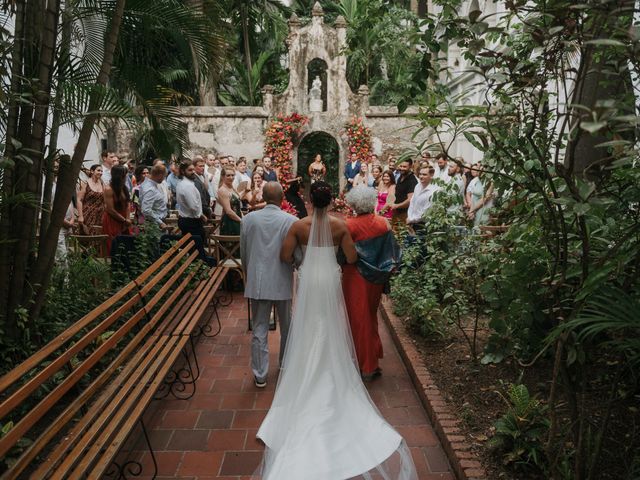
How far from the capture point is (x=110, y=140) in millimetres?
19531

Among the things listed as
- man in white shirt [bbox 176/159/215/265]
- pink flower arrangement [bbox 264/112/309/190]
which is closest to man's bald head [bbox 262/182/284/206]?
man in white shirt [bbox 176/159/215/265]

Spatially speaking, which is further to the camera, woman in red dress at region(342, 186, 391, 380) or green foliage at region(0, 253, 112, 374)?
woman in red dress at region(342, 186, 391, 380)

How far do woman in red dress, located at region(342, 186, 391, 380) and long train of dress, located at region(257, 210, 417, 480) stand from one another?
10.7 inches

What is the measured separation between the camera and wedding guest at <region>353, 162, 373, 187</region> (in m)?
16.1

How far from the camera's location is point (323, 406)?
4090 mm

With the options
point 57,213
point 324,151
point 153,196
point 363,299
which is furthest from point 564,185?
point 324,151

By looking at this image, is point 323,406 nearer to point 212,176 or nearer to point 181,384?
point 181,384

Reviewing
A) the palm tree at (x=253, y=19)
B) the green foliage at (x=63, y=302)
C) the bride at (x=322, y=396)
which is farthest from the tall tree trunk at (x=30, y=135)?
the palm tree at (x=253, y=19)

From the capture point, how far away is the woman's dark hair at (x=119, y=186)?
7.41m

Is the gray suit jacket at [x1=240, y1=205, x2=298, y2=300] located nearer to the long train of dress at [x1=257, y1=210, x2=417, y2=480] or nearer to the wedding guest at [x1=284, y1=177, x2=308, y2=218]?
the long train of dress at [x1=257, y1=210, x2=417, y2=480]

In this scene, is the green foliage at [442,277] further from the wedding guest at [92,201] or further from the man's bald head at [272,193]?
the wedding guest at [92,201]

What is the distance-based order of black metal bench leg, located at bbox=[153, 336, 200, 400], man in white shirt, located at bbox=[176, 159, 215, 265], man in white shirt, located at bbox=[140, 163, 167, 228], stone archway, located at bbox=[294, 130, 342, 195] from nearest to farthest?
black metal bench leg, located at bbox=[153, 336, 200, 400], man in white shirt, located at bbox=[176, 159, 215, 265], man in white shirt, located at bbox=[140, 163, 167, 228], stone archway, located at bbox=[294, 130, 342, 195]

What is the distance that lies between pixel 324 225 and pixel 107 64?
2.50 metres

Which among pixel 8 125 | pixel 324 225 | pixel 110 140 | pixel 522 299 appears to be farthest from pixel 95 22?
pixel 110 140
